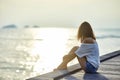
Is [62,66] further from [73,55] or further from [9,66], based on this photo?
[9,66]

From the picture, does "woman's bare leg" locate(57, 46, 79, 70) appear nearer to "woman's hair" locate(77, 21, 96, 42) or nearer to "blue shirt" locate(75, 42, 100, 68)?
"blue shirt" locate(75, 42, 100, 68)

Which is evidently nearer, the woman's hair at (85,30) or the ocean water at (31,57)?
the woman's hair at (85,30)

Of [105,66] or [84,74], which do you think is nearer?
[84,74]

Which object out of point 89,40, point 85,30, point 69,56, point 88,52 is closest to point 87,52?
point 88,52

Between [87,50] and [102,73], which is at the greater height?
[87,50]

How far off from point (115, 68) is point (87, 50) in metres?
1.13

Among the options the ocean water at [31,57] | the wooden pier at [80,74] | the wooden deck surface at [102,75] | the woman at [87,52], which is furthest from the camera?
the ocean water at [31,57]

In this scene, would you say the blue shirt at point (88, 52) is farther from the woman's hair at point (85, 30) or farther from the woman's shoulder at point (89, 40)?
the woman's hair at point (85, 30)

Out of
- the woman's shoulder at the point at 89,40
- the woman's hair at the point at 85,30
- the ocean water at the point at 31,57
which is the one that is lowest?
the ocean water at the point at 31,57

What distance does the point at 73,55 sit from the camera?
8.87 metres

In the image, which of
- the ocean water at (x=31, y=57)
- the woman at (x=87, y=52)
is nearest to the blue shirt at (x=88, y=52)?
the woman at (x=87, y=52)

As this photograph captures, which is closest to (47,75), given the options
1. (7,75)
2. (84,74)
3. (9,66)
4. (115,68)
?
(84,74)

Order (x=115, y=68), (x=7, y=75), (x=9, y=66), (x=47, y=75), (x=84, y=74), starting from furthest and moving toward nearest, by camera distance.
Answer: (x=9, y=66)
(x=7, y=75)
(x=115, y=68)
(x=84, y=74)
(x=47, y=75)

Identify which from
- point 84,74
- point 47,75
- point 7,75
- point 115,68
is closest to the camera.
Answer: point 47,75
